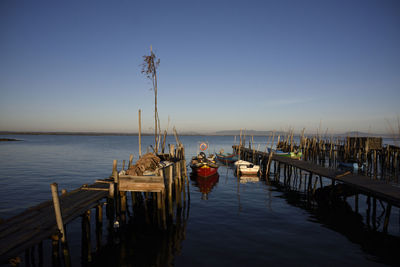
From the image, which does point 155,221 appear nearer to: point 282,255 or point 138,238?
point 138,238

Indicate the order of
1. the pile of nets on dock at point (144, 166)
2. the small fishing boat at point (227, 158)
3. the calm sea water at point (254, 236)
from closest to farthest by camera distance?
the calm sea water at point (254, 236), the pile of nets on dock at point (144, 166), the small fishing boat at point (227, 158)

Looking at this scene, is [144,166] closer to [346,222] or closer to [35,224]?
[35,224]

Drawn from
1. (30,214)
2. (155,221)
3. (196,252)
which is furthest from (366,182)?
(30,214)

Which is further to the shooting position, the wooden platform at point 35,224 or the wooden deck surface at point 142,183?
the wooden deck surface at point 142,183

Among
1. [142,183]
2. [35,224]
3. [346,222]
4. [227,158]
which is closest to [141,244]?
[142,183]

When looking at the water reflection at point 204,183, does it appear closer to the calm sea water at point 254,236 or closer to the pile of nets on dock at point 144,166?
the calm sea water at point 254,236

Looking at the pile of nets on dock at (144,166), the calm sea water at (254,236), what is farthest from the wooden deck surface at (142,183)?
the calm sea water at (254,236)

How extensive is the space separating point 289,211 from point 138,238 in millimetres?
9814

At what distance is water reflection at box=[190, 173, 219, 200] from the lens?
20.8 metres

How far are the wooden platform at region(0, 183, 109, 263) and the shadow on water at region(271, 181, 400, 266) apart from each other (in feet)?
39.5

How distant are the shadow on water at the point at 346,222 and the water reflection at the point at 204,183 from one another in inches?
253

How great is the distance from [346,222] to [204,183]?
1316 centimetres

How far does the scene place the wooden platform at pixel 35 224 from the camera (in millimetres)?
6395

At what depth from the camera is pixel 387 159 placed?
3148 centimetres
